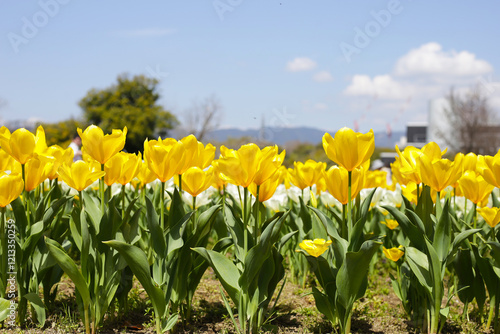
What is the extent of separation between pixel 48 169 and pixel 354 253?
5.27ft

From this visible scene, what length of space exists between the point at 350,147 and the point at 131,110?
30.1 metres

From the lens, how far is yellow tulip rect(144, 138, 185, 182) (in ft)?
6.89

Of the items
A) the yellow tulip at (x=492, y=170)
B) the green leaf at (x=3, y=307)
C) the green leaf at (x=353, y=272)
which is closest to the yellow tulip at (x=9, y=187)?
the green leaf at (x=3, y=307)

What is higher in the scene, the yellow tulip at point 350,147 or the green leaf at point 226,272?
the yellow tulip at point 350,147

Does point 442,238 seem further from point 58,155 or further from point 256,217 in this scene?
point 58,155

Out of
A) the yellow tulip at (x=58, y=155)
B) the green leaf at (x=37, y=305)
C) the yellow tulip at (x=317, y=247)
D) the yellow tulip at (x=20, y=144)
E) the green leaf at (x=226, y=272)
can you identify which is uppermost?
the yellow tulip at (x=20, y=144)

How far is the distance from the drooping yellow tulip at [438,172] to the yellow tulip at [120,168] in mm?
1389

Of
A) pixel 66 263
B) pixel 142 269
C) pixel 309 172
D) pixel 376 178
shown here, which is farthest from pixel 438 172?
pixel 376 178

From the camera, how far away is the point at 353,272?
2.09 metres

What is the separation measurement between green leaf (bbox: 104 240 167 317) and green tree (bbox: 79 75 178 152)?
28.8 m

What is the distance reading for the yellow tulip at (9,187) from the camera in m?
2.11

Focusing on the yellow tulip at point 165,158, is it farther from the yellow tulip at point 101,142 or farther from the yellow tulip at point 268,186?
the yellow tulip at point 268,186

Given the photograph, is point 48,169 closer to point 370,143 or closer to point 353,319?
point 370,143

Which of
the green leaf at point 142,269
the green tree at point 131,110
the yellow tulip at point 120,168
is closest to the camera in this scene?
the green leaf at point 142,269
